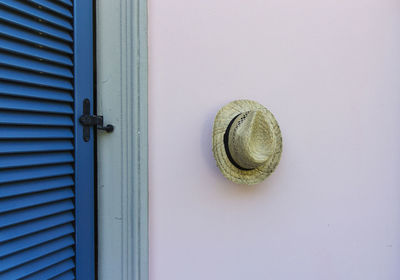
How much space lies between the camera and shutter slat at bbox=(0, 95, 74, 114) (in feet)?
2.33

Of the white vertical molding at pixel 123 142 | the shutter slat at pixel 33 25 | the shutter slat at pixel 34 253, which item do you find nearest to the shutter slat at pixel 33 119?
the white vertical molding at pixel 123 142

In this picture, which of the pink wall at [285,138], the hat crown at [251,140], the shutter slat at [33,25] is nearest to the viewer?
the shutter slat at [33,25]

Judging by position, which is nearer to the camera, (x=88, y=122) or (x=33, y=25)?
(x=33, y=25)

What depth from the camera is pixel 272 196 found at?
101 cm

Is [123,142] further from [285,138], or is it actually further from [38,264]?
[285,138]

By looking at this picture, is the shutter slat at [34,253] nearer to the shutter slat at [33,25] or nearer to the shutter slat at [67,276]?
the shutter slat at [67,276]

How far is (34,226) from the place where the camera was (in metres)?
0.77

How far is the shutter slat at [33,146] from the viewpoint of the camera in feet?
2.33

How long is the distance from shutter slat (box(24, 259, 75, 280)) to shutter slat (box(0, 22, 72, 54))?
0.67m

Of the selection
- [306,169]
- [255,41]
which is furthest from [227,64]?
[306,169]

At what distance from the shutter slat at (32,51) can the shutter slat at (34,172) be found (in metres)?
0.32

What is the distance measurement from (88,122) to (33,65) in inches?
8.9

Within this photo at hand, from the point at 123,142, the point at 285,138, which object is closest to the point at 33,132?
the point at 123,142

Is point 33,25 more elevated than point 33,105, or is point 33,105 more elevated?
point 33,25
